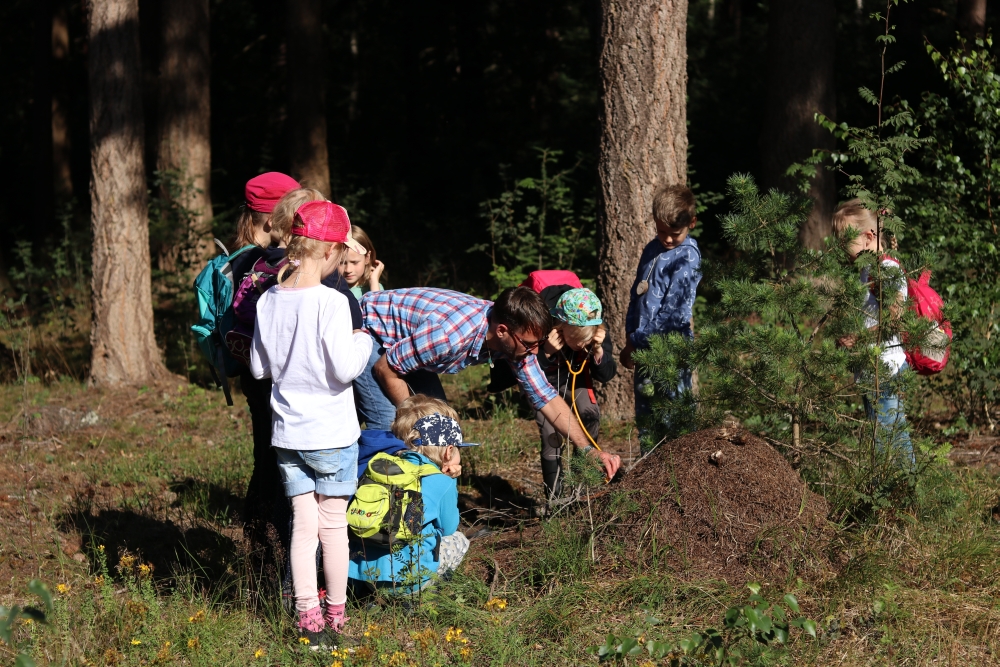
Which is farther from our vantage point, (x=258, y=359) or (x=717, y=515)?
(x=717, y=515)

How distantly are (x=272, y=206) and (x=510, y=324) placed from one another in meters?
1.16

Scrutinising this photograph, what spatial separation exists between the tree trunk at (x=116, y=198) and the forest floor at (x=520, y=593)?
3.28 metres

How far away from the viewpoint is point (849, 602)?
12.2 feet

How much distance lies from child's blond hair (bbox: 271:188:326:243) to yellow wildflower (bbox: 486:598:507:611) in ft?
5.34

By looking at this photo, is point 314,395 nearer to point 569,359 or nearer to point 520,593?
point 520,593

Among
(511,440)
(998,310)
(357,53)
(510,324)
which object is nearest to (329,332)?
(510,324)

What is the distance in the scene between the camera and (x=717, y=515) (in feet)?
13.0

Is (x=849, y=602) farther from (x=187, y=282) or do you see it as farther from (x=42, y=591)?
(x=187, y=282)

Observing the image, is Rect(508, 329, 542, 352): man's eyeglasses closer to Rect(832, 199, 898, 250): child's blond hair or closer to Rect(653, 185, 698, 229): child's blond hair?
Rect(653, 185, 698, 229): child's blond hair

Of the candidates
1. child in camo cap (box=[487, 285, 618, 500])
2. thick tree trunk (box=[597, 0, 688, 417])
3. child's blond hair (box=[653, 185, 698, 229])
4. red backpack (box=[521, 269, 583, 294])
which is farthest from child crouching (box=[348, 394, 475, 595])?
thick tree trunk (box=[597, 0, 688, 417])

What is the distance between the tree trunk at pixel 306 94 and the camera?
542 inches

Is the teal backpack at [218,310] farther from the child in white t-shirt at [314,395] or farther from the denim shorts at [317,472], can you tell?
the denim shorts at [317,472]

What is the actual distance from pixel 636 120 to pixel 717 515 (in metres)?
3.22

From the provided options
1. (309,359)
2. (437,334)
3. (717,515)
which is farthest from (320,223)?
(717,515)
